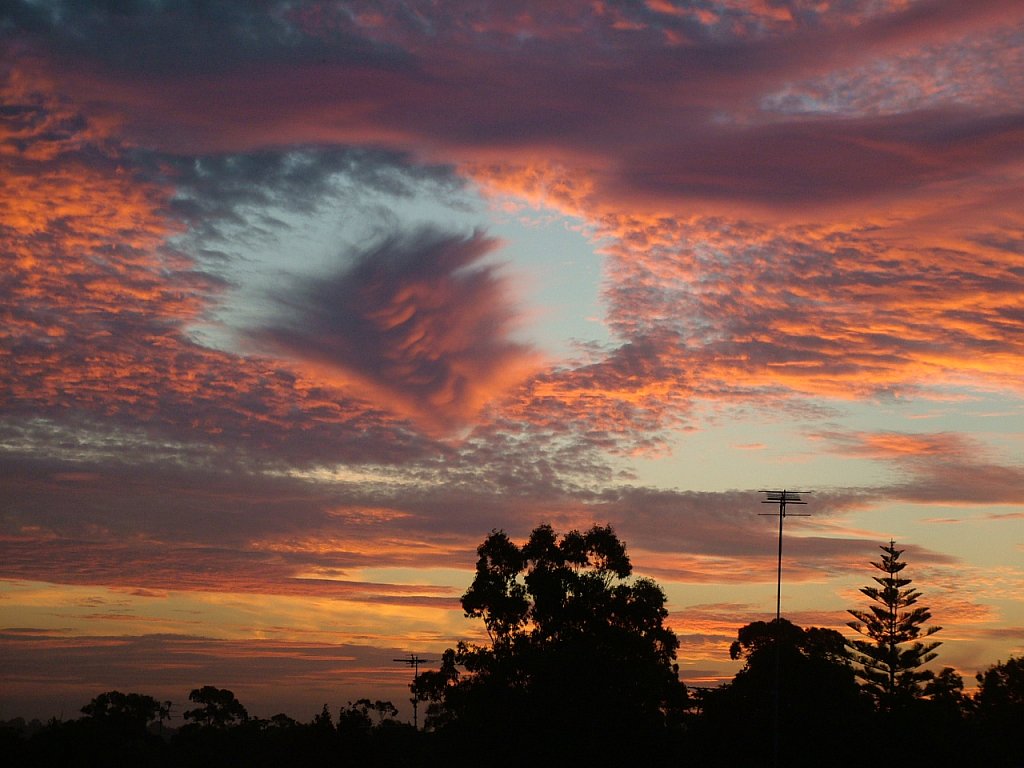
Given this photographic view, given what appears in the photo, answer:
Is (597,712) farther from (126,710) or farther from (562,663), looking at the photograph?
(126,710)

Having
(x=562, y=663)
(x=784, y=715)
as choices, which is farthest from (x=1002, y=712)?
(x=562, y=663)

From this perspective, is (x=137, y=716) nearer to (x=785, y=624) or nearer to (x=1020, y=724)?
(x=785, y=624)

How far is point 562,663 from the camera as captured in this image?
43031mm

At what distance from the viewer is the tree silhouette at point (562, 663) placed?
41.3 meters

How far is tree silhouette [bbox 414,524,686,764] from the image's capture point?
136 ft

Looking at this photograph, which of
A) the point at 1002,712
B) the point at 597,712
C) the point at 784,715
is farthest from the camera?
the point at 1002,712

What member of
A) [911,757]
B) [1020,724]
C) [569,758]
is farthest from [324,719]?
[1020,724]

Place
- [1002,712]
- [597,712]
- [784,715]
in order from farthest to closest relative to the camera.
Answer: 1. [1002,712]
2. [784,715]
3. [597,712]

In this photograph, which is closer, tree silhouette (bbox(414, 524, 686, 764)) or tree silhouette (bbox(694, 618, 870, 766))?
tree silhouette (bbox(414, 524, 686, 764))

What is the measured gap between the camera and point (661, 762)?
42562 mm

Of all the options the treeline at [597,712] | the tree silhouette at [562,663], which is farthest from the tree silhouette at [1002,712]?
the tree silhouette at [562,663]

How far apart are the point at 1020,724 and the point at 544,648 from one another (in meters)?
40.1

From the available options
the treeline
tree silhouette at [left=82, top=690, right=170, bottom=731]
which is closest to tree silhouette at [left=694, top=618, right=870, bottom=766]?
the treeline

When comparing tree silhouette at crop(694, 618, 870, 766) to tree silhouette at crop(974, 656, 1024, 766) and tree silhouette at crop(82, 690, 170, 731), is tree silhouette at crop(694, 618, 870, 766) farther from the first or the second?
Result: tree silhouette at crop(82, 690, 170, 731)
